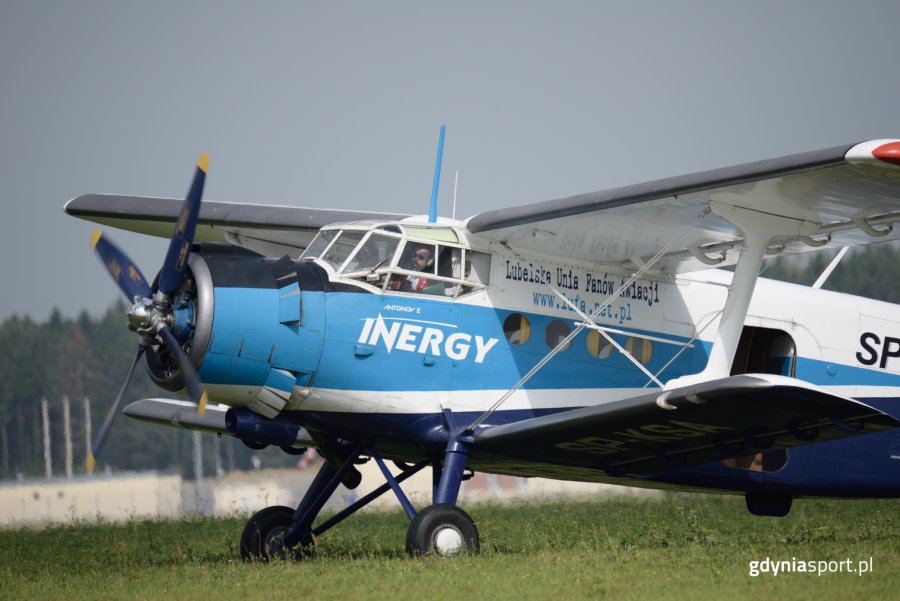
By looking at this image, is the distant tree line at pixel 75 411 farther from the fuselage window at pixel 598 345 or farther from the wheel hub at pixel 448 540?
the wheel hub at pixel 448 540

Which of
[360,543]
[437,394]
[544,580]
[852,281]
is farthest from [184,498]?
[852,281]

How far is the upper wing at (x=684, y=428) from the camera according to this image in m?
9.78

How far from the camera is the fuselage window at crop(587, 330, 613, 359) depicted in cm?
1226

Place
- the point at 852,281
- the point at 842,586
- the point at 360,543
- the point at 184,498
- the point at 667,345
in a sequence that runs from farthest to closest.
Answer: the point at 852,281
the point at 184,498
the point at 360,543
the point at 667,345
the point at 842,586

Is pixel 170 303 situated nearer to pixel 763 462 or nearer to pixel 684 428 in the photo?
pixel 684 428

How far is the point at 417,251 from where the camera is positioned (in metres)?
11.4

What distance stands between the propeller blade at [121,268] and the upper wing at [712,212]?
10.6 feet

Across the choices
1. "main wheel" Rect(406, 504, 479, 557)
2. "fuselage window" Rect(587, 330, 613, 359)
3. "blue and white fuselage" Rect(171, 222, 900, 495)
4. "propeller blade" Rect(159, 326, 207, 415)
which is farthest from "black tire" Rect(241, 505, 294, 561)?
"fuselage window" Rect(587, 330, 613, 359)

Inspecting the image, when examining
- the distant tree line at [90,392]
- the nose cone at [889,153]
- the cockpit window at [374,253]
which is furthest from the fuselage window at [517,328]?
the distant tree line at [90,392]

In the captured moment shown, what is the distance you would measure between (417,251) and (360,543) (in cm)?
456

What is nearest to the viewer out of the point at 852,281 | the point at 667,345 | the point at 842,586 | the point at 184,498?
the point at 842,586

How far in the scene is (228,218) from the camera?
1429cm

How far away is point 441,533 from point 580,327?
2710mm

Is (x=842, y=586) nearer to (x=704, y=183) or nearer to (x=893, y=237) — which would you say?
(x=704, y=183)
